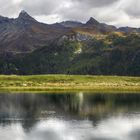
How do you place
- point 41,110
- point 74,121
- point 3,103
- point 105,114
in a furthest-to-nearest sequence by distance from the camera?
point 3,103 → point 41,110 → point 105,114 → point 74,121

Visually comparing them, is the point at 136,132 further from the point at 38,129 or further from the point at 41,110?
the point at 41,110

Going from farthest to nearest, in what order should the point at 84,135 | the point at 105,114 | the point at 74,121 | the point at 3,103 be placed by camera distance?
the point at 3,103
the point at 105,114
the point at 74,121
the point at 84,135

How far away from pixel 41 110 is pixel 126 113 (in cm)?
3480

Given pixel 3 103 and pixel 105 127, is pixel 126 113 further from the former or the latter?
pixel 3 103

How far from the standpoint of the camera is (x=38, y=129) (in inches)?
4382

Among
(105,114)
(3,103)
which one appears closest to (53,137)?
(105,114)

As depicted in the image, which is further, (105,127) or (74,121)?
(74,121)

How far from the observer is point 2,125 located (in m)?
118

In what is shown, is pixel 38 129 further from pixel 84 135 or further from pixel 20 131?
pixel 84 135

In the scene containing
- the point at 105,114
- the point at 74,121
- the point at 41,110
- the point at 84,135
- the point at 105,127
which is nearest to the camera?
the point at 84,135

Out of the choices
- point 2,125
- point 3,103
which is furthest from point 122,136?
point 3,103

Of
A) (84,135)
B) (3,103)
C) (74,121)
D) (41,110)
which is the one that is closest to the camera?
(84,135)

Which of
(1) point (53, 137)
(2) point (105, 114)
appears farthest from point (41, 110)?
(1) point (53, 137)

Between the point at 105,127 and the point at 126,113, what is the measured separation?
38.3 metres
